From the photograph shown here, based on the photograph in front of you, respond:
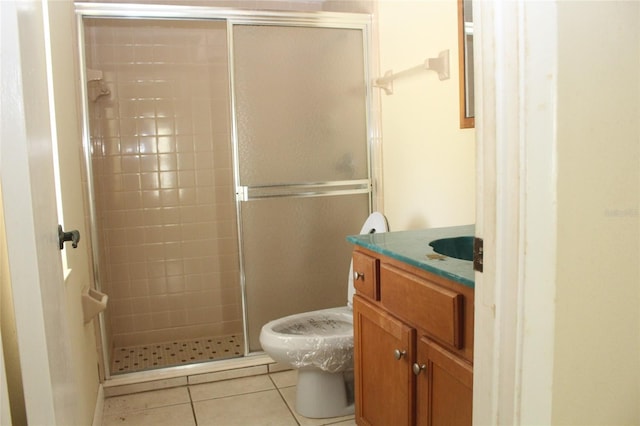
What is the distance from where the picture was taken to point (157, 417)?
237 centimetres

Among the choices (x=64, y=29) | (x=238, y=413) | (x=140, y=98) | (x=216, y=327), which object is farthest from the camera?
(x=216, y=327)

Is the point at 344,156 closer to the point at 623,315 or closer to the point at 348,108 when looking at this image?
the point at 348,108

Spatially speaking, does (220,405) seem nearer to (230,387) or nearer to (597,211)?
(230,387)

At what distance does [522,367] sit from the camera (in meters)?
0.81

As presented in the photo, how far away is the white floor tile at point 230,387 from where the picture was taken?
8.48ft

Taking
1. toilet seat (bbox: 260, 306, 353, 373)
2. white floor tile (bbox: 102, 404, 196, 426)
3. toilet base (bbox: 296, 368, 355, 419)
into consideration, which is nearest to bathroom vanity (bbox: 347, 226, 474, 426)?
toilet seat (bbox: 260, 306, 353, 373)

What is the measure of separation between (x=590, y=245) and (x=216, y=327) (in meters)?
2.97

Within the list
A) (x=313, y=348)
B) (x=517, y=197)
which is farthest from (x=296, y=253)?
(x=517, y=197)

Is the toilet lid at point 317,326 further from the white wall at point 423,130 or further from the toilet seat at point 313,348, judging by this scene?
the white wall at point 423,130

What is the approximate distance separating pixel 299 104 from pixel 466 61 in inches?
40.1

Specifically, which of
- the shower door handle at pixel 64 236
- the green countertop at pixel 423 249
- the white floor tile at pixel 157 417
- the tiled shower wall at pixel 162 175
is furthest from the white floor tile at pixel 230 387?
the shower door handle at pixel 64 236

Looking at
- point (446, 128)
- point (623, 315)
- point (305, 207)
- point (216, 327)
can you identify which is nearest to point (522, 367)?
point (623, 315)

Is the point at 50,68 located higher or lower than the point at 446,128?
higher

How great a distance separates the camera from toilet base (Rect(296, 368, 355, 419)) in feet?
7.45
